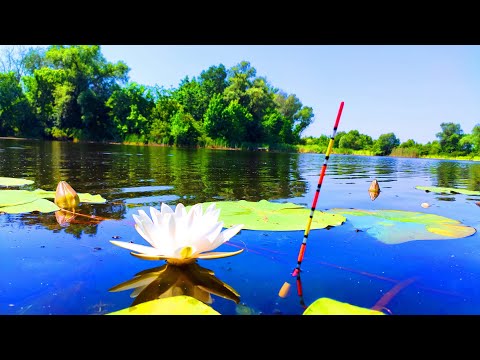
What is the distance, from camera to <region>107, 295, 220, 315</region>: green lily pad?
101 cm

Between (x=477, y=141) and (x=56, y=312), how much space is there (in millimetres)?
47847

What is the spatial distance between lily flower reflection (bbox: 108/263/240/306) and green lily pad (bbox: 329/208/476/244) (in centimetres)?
Answer: 124

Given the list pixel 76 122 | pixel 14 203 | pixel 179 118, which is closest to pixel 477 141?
pixel 179 118

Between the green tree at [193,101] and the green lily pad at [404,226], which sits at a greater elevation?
the green tree at [193,101]

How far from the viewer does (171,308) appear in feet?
3.43

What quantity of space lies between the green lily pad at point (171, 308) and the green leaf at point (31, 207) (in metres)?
1.84

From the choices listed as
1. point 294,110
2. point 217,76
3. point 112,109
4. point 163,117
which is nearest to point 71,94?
point 112,109

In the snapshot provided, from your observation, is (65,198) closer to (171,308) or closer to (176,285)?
(176,285)

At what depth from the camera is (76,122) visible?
3400cm

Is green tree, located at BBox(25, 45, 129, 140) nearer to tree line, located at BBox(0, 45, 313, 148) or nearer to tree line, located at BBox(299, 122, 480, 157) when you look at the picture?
tree line, located at BBox(0, 45, 313, 148)

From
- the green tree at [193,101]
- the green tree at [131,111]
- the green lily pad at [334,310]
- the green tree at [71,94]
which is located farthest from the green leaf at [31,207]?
the green tree at [193,101]

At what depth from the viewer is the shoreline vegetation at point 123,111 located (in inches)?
1294

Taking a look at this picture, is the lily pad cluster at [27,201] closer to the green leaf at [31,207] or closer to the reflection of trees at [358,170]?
the green leaf at [31,207]
